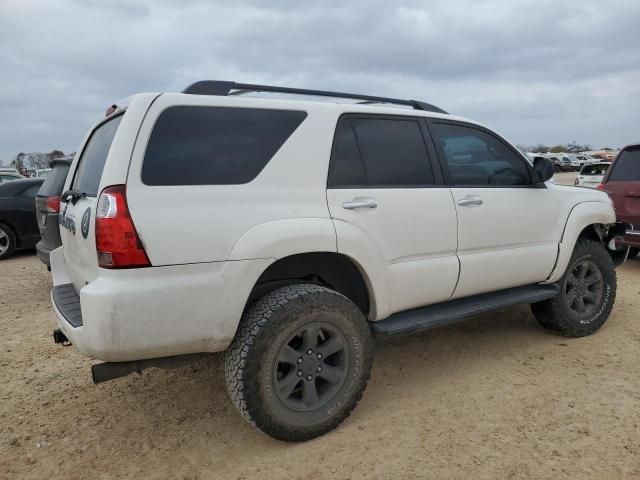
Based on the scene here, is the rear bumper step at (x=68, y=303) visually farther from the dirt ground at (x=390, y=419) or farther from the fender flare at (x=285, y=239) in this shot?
the fender flare at (x=285, y=239)

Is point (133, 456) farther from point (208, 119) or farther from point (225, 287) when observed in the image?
point (208, 119)

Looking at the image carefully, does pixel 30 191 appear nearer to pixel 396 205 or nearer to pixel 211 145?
pixel 211 145

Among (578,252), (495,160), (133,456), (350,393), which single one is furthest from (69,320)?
(578,252)

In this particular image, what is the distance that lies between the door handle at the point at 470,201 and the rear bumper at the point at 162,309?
4.98 feet

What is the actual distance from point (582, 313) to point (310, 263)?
8.98 feet

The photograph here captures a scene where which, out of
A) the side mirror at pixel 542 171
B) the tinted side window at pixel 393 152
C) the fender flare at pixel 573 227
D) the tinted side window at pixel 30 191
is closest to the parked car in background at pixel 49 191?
the tinted side window at pixel 30 191

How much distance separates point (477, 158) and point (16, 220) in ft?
27.9

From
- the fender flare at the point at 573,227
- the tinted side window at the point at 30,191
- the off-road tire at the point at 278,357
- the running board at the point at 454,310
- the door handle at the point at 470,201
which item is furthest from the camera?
the tinted side window at the point at 30,191

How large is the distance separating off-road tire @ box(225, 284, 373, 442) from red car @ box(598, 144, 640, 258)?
5.13 m

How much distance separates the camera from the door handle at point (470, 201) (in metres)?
3.28

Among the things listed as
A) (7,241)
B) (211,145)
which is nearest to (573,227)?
(211,145)

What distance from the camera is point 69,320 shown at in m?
2.53

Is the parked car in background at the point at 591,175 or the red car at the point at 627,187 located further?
the parked car in background at the point at 591,175

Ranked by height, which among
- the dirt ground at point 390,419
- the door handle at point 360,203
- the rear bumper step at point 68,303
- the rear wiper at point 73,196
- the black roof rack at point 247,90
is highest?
the black roof rack at point 247,90
